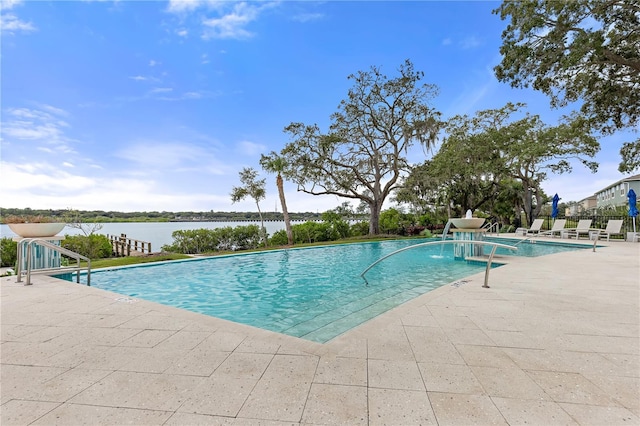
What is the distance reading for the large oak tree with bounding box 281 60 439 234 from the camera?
18719 mm

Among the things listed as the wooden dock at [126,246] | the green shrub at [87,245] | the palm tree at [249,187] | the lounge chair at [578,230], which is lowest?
the wooden dock at [126,246]

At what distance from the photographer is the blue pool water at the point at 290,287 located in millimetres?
4383

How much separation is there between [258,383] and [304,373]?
325 millimetres

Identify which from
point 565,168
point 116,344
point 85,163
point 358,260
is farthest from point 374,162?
point 116,344

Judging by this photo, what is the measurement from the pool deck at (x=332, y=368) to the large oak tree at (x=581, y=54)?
7956mm

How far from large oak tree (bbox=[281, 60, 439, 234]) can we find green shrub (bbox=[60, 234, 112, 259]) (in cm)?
1058

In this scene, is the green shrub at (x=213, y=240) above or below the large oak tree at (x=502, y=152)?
below

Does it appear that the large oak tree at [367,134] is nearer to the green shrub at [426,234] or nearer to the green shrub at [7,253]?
the green shrub at [426,234]

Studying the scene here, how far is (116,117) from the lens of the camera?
12.1 meters

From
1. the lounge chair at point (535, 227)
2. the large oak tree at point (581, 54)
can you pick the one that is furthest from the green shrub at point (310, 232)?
the large oak tree at point (581, 54)

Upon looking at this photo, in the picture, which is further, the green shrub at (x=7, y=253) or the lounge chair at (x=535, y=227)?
the lounge chair at (x=535, y=227)

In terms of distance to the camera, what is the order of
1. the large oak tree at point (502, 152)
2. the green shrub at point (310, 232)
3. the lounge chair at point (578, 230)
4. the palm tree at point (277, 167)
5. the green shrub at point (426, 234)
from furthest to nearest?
the green shrub at point (426, 234) → the green shrub at point (310, 232) → the palm tree at point (277, 167) → the large oak tree at point (502, 152) → the lounge chair at point (578, 230)

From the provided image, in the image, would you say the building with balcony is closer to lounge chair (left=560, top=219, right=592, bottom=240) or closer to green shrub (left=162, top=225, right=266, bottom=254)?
lounge chair (left=560, top=219, right=592, bottom=240)

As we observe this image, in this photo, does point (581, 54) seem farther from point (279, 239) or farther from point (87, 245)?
point (87, 245)
